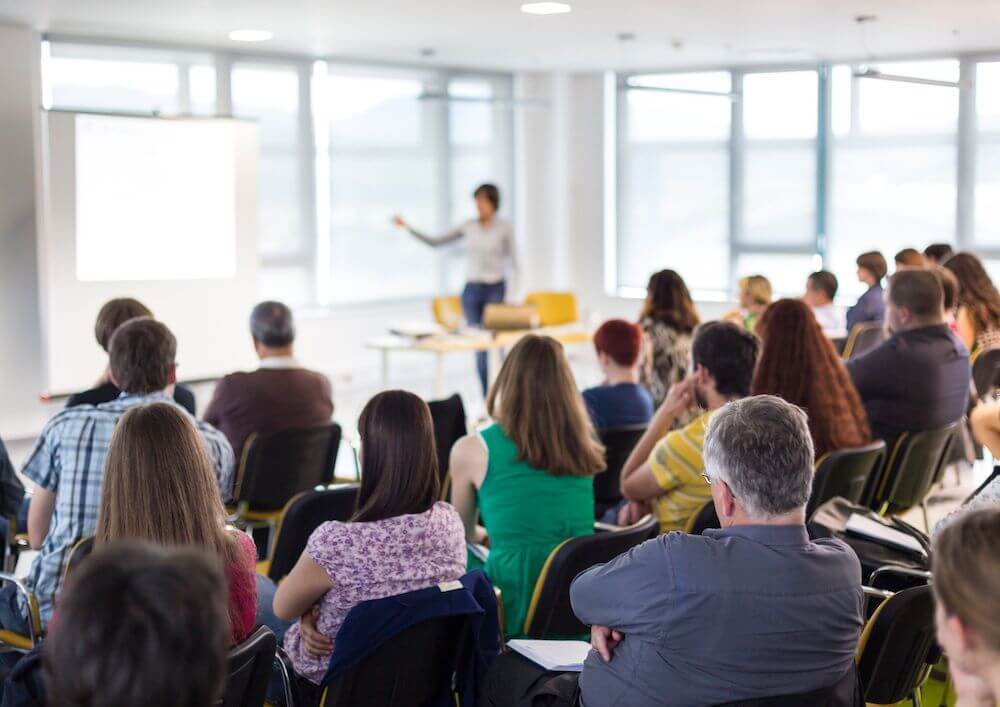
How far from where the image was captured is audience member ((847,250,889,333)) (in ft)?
26.0

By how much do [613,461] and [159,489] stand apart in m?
2.34

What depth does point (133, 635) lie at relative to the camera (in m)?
1.22

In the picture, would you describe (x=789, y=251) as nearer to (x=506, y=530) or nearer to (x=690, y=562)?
(x=506, y=530)

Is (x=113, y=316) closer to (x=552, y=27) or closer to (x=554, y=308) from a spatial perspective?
(x=552, y=27)

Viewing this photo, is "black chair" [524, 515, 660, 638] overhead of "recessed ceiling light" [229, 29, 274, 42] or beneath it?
beneath

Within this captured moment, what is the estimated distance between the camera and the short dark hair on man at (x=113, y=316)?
466 centimetres

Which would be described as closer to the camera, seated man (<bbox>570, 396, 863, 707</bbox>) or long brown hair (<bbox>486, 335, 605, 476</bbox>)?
seated man (<bbox>570, 396, 863, 707</bbox>)

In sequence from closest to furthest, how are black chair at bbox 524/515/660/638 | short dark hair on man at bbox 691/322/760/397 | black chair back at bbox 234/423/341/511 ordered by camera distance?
black chair at bbox 524/515/660/638 < short dark hair on man at bbox 691/322/760/397 < black chair back at bbox 234/423/341/511

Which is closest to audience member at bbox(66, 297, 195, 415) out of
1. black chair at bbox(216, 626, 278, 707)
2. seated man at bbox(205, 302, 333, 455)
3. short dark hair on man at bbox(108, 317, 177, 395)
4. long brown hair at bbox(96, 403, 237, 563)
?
seated man at bbox(205, 302, 333, 455)

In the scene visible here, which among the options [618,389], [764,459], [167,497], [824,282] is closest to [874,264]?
[824,282]

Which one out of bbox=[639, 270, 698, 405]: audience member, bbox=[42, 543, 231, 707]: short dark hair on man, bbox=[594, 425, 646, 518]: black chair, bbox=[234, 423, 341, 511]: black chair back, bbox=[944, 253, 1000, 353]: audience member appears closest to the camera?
bbox=[42, 543, 231, 707]: short dark hair on man

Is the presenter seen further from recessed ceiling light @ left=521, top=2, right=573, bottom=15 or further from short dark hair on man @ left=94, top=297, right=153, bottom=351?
short dark hair on man @ left=94, top=297, right=153, bottom=351

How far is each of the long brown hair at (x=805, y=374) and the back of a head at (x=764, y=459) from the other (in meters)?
1.85

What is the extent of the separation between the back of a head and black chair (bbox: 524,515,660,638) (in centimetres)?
77
